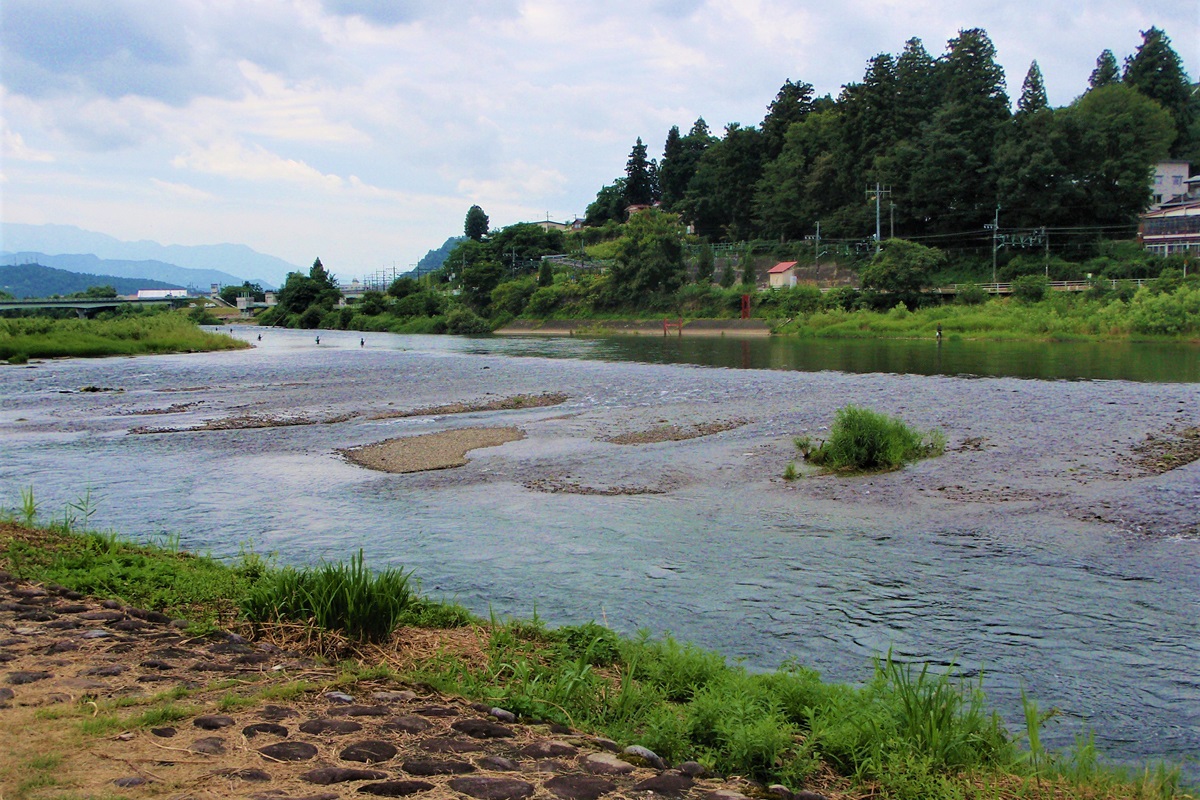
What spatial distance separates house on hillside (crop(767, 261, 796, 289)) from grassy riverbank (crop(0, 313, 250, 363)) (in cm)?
5286

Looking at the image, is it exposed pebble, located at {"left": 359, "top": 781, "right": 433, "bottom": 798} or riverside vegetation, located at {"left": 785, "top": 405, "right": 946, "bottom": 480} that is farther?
riverside vegetation, located at {"left": 785, "top": 405, "right": 946, "bottom": 480}

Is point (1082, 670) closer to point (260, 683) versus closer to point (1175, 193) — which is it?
point (260, 683)

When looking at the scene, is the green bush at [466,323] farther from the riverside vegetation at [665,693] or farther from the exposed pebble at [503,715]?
the exposed pebble at [503,715]

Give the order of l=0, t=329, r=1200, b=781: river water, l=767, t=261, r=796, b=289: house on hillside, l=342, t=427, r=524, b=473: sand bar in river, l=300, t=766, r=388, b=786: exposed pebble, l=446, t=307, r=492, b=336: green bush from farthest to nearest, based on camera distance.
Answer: l=446, t=307, r=492, b=336: green bush → l=767, t=261, r=796, b=289: house on hillside → l=342, t=427, r=524, b=473: sand bar in river → l=0, t=329, r=1200, b=781: river water → l=300, t=766, r=388, b=786: exposed pebble

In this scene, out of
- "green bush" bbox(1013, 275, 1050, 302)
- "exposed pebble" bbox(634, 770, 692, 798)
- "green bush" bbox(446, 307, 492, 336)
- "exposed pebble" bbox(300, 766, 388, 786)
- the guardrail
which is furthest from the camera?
"green bush" bbox(446, 307, 492, 336)

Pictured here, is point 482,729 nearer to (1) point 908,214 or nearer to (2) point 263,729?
(2) point 263,729

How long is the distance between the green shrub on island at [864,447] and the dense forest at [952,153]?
222ft

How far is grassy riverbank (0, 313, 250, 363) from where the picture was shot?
61591mm

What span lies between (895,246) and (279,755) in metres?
76.6

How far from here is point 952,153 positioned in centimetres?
8300

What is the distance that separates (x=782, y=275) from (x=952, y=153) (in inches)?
798

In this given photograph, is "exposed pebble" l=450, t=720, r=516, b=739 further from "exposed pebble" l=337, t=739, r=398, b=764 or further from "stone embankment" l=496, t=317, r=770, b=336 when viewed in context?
"stone embankment" l=496, t=317, r=770, b=336

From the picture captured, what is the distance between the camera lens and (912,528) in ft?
45.8

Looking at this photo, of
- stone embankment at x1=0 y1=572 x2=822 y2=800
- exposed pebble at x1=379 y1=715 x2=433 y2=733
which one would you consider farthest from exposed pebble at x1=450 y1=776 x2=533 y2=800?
exposed pebble at x1=379 y1=715 x2=433 y2=733
